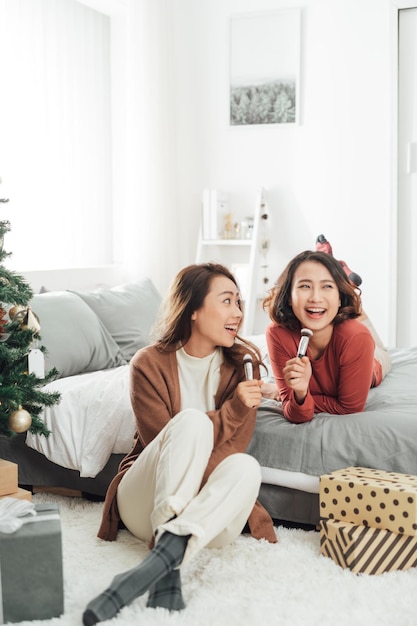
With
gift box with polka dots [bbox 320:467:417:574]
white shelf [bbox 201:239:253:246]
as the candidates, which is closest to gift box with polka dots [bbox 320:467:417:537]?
gift box with polka dots [bbox 320:467:417:574]

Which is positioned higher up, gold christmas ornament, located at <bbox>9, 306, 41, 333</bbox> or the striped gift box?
gold christmas ornament, located at <bbox>9, 306, 41, 333</bbox>

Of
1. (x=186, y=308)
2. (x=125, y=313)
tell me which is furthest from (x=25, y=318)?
(x=125, y=313)

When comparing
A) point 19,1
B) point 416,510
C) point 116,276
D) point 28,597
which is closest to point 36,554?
point 28,597

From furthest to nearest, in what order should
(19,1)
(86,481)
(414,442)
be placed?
(19,1), (86,481), (414,442)

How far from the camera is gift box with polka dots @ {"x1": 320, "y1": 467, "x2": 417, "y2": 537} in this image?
6.09 feet

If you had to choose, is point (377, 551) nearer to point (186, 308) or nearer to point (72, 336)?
point (186, 308)

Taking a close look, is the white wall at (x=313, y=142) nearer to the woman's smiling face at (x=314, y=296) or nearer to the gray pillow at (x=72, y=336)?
the gray pillow at (x=72, y=336)

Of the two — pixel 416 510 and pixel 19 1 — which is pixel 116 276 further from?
pixel 416 510

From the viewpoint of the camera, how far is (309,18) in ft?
13.6

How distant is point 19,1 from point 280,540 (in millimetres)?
2643

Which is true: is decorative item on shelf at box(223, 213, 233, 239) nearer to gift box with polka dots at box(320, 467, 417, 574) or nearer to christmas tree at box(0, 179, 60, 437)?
christmas tree at box(0, 179, 60, 437)

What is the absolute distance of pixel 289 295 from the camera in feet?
7.52

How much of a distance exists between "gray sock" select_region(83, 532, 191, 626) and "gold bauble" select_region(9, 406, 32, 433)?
0.64m

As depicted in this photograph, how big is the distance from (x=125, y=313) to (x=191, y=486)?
1.53 m
